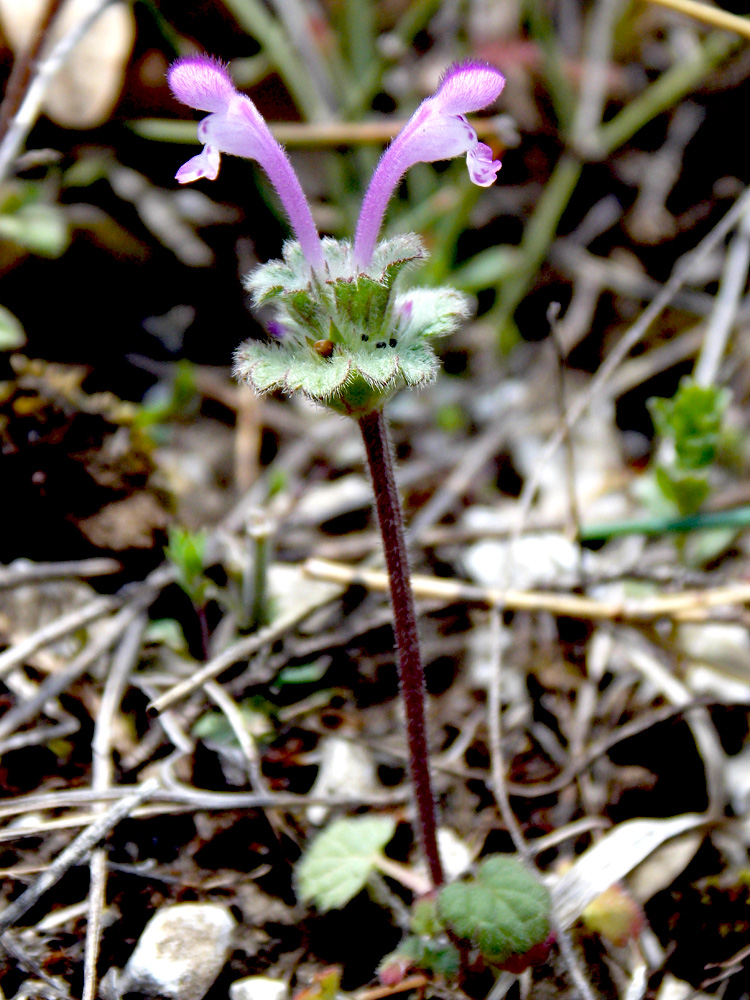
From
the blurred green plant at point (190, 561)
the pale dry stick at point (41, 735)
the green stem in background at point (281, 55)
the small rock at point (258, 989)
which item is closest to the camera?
the small rock at point (258, 989)

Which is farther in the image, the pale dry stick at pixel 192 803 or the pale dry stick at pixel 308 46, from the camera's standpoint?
the pale dry stick at pixel 308 46

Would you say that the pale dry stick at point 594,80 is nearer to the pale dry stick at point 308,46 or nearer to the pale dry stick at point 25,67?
the pale dry stick at point 308,46

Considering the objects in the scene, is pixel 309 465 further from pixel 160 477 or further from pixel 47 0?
pixel 47 0

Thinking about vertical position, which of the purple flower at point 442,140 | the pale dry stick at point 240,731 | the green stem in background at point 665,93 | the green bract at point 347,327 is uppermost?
the green stem in background at point 665,93

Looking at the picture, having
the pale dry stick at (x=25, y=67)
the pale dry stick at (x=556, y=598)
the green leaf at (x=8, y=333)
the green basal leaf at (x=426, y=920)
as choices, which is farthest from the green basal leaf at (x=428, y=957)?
the pale dry stick at (x=25, y=67)

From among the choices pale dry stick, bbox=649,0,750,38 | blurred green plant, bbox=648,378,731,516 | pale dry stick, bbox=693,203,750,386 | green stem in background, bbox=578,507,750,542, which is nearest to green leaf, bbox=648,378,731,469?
blurred green plant, bbox=648,378,731,516

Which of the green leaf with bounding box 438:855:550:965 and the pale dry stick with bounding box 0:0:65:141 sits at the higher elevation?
the pale dry stick with bounding box 0:0:65:141

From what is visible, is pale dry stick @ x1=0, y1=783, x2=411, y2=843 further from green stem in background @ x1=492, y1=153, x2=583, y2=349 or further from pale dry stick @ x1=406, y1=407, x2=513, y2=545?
green stem in background @ x1=492, y1=153, x2=583, y2=349
